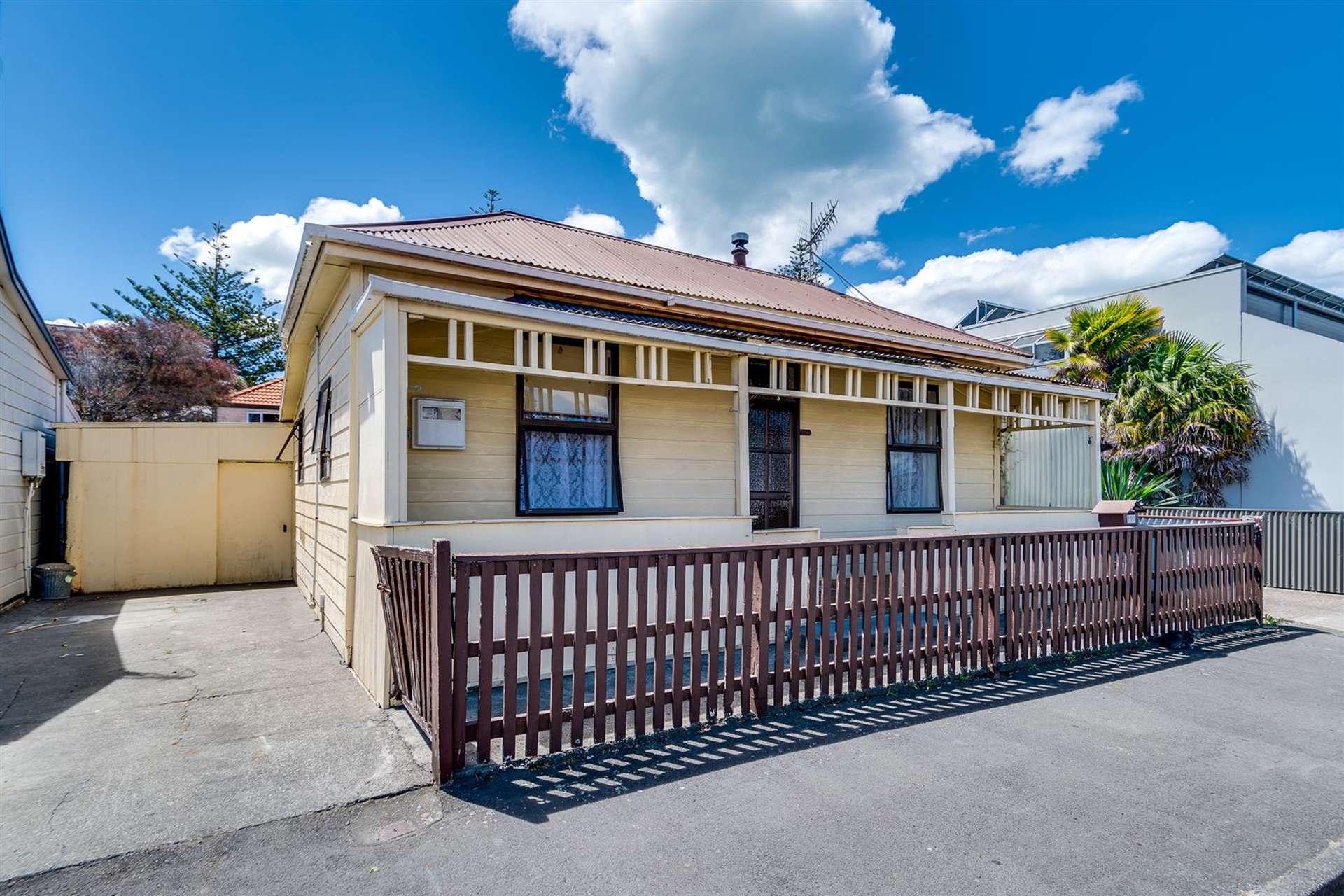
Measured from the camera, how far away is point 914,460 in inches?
356

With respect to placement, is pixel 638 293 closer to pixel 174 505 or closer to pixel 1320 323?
pixel 174 505

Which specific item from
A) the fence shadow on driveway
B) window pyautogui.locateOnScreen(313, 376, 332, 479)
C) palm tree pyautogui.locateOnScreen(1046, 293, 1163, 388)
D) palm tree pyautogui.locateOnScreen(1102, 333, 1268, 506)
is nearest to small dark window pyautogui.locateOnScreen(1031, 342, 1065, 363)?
palm tree pyautogui.locateOnScreen(1046, 293, 1163, 388)

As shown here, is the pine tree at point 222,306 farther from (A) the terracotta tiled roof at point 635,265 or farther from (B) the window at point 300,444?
(A) the terracotta tiled roof at point 635,265

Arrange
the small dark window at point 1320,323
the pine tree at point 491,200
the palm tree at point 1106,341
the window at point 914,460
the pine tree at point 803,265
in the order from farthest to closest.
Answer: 1. the pine tree at point 803,265
2. the pine tree at point 491,200
3. the small dark window at point 1320,323
4. the palm tree at point 1106,341
5. the window at point 914,460

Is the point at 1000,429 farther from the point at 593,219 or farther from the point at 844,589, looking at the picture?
the point at 593,219

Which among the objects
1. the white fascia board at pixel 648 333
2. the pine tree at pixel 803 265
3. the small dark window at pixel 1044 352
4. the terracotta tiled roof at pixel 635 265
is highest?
the pine tree at pixel 803 265

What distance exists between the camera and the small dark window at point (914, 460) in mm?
8789

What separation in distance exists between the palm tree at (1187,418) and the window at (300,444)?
1429 centimetres

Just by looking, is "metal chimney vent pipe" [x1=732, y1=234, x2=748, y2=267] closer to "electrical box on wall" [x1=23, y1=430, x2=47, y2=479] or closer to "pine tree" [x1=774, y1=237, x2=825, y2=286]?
"electrical box on wall" [x1=23, y1=430, x2=47, y2=479]

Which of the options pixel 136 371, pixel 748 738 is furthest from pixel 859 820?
pixel 136 371

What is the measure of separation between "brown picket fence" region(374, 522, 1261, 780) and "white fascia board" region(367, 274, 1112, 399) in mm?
1822

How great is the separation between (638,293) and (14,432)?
8.28 metres

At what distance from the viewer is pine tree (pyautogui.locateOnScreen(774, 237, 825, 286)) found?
31.8m

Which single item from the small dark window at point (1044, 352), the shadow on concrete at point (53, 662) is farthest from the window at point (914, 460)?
the small dark window at point (1044, 352)
